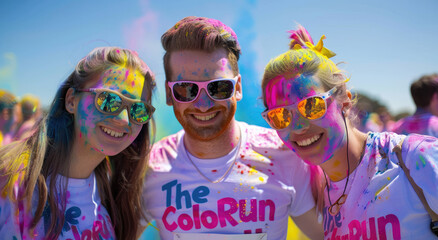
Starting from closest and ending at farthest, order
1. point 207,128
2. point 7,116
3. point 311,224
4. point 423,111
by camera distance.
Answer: point 207,128 < point 311,224 < point 423,111 < point 7,116

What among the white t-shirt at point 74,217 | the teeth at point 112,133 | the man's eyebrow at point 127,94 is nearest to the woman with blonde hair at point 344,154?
the man's eyebrow at point 127,94

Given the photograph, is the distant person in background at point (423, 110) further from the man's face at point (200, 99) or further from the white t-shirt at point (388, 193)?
the man's face at point (200, 99)

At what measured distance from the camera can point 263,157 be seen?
8.94 ft

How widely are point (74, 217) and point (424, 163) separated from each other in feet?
7.37

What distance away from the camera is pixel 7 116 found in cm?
584

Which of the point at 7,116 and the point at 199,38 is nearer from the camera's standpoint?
the point at 199,38

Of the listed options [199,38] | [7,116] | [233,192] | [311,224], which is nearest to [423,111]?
[311,224]

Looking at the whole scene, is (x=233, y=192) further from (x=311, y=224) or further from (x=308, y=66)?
(x=308, y=66)

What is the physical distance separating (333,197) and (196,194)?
3.33 feet

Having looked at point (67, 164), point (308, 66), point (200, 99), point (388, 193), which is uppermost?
point (308, 66)

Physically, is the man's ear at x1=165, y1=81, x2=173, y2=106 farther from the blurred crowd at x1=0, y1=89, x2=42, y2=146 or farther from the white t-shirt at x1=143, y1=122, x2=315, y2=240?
the blurred crowd at x1=0, y1=89, x2=42, y2=146

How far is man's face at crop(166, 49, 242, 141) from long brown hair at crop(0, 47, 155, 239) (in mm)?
293

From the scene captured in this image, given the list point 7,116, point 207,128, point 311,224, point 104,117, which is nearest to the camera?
point 104,117

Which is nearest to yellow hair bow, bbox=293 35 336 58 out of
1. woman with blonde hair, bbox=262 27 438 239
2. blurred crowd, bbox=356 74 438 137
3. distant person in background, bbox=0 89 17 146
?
woman with blonde hair, bbox=262 27 438 239
